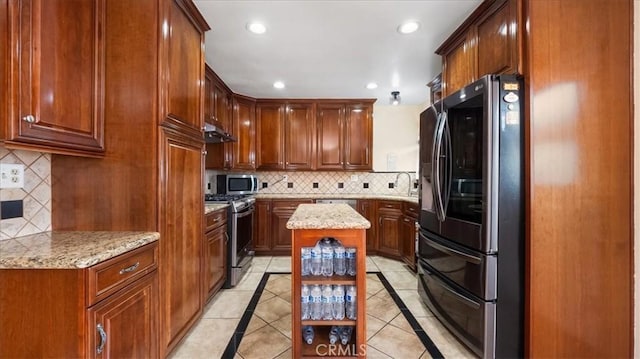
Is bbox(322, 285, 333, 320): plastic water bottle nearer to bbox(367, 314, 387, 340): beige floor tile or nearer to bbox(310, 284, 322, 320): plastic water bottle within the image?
bbox(310, 284, 322, 320): plastic water bottle

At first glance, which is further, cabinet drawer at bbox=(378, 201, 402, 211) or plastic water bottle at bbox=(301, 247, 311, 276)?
cabinet drawer at bbox=(378, 201, 402, 211)

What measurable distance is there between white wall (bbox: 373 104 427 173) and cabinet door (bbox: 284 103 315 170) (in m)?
1.12

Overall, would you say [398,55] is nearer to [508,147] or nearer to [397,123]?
[508,147]

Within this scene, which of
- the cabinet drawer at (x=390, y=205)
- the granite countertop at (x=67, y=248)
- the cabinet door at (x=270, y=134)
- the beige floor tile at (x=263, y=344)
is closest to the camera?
the granite countertop at (x=67, y=248)

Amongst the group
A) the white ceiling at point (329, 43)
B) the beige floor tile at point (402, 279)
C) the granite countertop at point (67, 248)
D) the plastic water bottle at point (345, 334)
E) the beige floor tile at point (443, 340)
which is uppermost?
the white ceiling at point (329, 43)

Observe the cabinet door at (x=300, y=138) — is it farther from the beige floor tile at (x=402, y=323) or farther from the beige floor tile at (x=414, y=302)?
the beige floor tile at (x=402, y=323)

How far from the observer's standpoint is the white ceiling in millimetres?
1859

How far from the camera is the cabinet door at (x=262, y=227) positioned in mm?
3807

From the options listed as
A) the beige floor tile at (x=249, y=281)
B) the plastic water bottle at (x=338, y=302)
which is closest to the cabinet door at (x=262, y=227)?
the beige floor tile at (x=249, y=281)

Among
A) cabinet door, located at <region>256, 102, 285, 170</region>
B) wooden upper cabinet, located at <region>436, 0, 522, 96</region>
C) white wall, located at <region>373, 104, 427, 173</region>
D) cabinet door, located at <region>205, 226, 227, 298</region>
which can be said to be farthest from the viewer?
white wall, located at <region>373, 104, 427, 173</region>

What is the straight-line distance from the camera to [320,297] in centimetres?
154

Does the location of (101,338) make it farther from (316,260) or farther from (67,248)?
(316,260)

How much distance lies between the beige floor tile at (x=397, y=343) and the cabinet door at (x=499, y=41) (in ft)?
6.21

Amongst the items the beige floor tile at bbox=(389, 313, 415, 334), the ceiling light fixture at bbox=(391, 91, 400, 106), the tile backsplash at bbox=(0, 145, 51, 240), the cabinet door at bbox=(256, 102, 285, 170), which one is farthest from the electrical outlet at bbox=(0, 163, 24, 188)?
the ceiling light fixture at bbox=(391, 91, 400, 106)
